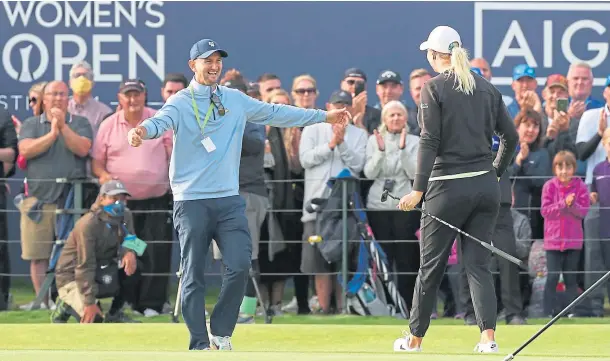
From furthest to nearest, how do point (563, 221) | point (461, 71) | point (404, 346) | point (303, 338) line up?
1. point (563, 221)
2. point (303, 338)
3. point (404, 346)
4. point (461, 71)

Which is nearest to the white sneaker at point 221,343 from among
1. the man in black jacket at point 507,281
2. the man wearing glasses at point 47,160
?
the man in black jacket at point 507,281

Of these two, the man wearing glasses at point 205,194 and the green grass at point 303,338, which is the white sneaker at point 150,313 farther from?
the man wearing glasses at point 205,194

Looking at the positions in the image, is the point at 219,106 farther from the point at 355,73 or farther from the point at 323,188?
the point at 355,73

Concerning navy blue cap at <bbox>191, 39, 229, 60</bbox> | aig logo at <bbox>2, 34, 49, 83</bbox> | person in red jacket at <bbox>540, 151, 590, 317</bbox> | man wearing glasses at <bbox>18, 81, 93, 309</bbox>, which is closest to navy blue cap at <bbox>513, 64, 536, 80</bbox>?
person in red jacket at <bbox>540, 151, 590, 317</bbox>

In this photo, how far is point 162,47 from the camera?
14211mm

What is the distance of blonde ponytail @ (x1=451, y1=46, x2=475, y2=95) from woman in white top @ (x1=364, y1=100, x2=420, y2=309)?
3.81 meters

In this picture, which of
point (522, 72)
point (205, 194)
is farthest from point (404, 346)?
point (522, 72)

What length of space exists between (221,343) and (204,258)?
51 cm

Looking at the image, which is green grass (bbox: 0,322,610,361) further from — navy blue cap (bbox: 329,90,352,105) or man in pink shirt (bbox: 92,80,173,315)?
navy blue cap (bbox: 329,90,352,105)

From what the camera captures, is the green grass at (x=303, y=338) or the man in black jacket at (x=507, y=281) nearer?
the green grass at (x=303, y=338)

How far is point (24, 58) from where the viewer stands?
14055mm

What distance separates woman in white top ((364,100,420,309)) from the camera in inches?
490

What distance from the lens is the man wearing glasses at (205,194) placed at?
8.77 metres

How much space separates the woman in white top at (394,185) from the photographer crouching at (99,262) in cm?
198
